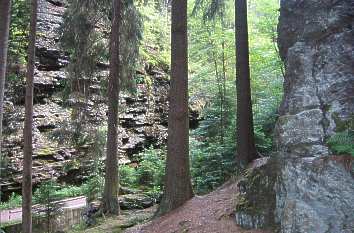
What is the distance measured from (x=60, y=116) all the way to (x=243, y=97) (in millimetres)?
11661

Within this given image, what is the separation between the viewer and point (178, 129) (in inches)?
389

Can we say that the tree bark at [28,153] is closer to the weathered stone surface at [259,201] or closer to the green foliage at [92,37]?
the green foliage at [92,37]

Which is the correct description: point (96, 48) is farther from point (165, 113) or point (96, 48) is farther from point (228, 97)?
point (165, 113)

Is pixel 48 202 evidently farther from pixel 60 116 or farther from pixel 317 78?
pixel 317 78

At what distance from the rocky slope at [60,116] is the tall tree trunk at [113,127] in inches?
82.2

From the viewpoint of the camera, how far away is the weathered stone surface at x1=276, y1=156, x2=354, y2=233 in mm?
4699

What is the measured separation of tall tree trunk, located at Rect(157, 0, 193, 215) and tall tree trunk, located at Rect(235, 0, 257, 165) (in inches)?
57.4

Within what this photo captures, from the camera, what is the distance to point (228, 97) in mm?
13781

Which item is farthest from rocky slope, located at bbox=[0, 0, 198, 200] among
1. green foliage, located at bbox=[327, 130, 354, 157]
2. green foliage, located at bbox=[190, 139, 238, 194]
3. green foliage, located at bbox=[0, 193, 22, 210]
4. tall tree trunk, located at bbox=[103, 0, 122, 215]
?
green foliage, located at bbox=[327, 130, 354, 157]

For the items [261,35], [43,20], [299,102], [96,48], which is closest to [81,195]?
[96,48]

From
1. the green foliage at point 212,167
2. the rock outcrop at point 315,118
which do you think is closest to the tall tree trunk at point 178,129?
the green foliage at point 212,167

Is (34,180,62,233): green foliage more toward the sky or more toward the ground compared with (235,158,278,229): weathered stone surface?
more toward the ground

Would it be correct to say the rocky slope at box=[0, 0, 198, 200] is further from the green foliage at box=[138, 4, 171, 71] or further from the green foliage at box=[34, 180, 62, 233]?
the green foliage at box=[34, 180, 62, 233]

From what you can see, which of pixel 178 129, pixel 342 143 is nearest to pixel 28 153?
pixel 178 129
